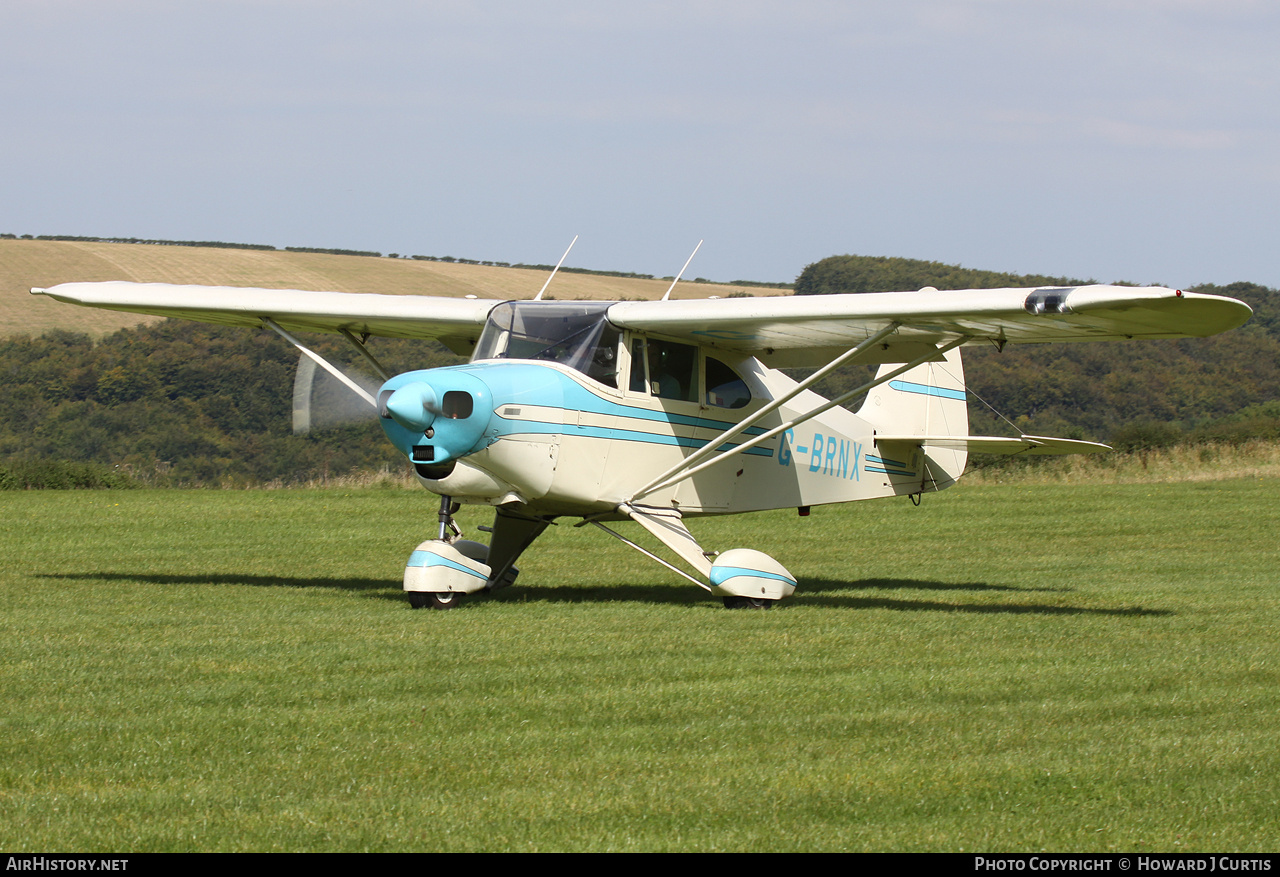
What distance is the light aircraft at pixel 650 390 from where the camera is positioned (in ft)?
33.3

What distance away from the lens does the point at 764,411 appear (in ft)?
37.0

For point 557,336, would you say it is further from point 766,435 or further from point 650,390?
point 766,435

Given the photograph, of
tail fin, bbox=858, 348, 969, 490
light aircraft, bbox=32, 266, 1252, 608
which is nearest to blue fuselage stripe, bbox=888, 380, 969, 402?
tail fin, bbox=858, 348, 969, 490

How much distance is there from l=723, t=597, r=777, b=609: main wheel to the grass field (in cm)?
18

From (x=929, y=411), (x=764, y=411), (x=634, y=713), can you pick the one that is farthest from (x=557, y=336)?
(x=929, y=411)

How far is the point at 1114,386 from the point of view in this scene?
55.6 meters

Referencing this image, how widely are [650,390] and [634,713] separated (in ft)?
17.8

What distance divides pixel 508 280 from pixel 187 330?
1588 centimetres

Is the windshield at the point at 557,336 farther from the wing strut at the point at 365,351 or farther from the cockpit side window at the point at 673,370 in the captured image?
the wing strut at the point at 365,351

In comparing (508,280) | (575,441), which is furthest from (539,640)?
(508,280)

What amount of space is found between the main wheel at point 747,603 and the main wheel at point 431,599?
2.29m

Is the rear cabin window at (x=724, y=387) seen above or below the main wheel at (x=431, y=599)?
above

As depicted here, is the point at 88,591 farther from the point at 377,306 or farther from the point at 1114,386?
the point at 1114,386

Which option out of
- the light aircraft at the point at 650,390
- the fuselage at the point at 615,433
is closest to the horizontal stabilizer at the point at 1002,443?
the light aircraft at the point at 650,390
